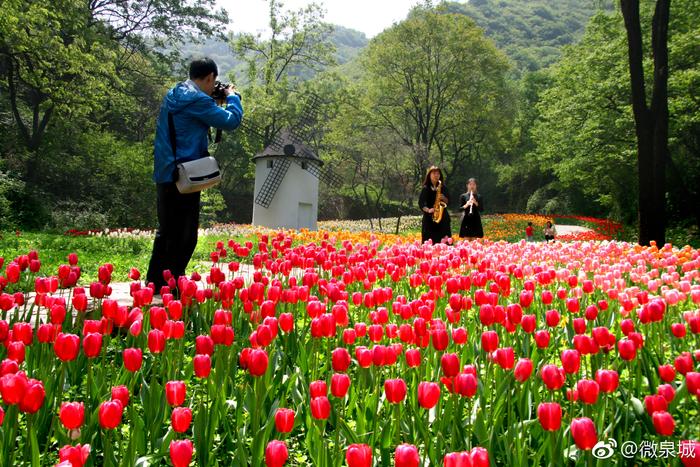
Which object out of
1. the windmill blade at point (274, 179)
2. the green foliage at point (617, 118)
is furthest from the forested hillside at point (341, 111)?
the windmill blade at point (274, 179)

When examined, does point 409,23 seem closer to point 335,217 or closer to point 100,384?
point 335,217

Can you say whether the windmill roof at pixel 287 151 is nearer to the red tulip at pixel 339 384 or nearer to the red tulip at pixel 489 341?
the red tulip at pixel 489 341

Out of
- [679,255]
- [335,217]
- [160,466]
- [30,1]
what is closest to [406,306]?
[160,466]

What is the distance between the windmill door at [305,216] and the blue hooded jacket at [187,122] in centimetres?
1825

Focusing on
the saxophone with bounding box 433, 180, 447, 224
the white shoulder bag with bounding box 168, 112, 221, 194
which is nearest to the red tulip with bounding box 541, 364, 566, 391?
the white shoulder bag with bounding box 168, 112, 221, 194

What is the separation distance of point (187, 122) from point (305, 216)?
1881 centimetres

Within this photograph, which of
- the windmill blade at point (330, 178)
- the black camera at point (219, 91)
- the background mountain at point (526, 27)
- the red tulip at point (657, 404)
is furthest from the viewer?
the background mountain at point (526, 27)

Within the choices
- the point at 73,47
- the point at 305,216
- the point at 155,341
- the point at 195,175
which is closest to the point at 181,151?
the point at 195,175

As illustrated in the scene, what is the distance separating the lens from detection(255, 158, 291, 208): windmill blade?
22219mm

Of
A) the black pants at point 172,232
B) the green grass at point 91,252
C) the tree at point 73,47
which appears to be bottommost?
the green grass at point 91,252

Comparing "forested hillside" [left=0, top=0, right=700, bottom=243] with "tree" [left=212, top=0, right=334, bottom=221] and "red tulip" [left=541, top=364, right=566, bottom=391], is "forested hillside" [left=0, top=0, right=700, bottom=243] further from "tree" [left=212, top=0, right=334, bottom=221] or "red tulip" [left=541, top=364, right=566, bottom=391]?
"red tulip" [left=541, top=364, right=566, bottom=391]

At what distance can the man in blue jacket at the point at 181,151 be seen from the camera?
13.5 feet

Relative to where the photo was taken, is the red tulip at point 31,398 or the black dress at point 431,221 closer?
the red tulip at point 31,398

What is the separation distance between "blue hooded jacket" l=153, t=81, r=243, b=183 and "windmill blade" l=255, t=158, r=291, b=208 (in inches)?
711
